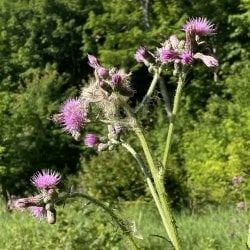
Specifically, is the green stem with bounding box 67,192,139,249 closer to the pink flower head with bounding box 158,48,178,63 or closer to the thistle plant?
the thistle plant

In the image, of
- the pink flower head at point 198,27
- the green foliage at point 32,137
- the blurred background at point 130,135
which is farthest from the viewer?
the green foliage at point 32,137

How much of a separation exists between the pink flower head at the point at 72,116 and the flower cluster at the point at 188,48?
328mm

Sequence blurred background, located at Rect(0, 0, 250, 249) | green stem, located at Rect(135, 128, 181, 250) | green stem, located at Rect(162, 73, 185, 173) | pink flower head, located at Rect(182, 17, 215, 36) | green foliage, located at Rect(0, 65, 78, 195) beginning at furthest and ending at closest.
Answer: green foliage, located at Rect(0, 65, 78, 195)
blurred background, located at Rect(0, 0, 250, 249)
pink flower head, located at Rect(182, 17, 215, 36)
green stem, located at Rect(162, 73, 185, 173)
green stem, located at Rect(135, 128, 181, 250)

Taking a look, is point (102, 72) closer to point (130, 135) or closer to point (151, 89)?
point (151, 89)

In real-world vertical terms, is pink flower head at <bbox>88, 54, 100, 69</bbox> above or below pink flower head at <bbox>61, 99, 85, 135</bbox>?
above

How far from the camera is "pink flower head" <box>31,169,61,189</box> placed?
229 cm

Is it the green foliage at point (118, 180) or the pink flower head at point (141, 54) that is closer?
the pink flower head at point (141, 54)

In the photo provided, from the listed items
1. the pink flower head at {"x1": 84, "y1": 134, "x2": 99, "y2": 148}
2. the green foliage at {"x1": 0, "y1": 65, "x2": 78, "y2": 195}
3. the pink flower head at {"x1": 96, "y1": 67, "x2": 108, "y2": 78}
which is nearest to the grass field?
the pink flower head at {"x1": 84, "y1": 134, "x2": 99, "y2": 148}

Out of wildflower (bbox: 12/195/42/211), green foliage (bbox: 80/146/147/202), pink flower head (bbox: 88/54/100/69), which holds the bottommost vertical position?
wildflower (bbox: 12/195/42/211)

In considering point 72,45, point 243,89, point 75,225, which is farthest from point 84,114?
point 72,45

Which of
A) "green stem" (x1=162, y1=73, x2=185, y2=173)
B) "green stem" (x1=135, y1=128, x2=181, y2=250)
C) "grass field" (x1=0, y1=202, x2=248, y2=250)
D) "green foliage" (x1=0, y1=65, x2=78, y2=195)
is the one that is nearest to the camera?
"green stem" (x1=135, y1=128, x2=181, y2=250)

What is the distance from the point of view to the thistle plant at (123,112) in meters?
2.25

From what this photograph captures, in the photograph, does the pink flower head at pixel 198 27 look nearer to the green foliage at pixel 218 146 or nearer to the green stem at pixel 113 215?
the green stem at pixel 113 215

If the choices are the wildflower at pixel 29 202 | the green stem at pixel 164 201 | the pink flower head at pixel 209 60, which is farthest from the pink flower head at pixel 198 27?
the wildflower at pixel 29 202
